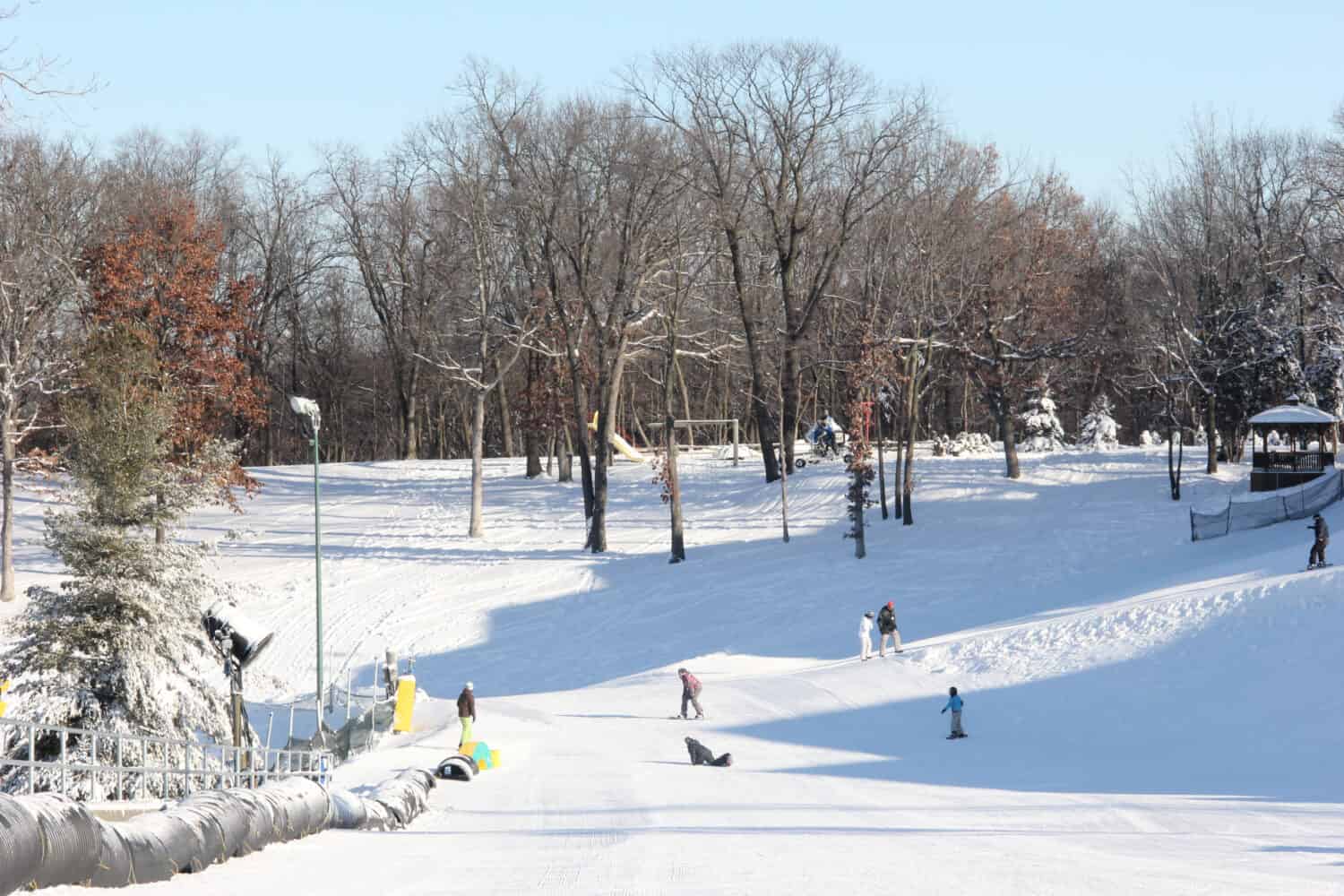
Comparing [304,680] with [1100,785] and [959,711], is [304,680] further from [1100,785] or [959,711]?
[1100,785]

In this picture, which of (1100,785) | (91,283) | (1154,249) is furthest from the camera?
(1154,249)

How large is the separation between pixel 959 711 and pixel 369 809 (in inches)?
553

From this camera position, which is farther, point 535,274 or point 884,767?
point 535,274

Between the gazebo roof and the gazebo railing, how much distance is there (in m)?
1.12

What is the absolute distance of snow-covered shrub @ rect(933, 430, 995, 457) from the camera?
5819cm

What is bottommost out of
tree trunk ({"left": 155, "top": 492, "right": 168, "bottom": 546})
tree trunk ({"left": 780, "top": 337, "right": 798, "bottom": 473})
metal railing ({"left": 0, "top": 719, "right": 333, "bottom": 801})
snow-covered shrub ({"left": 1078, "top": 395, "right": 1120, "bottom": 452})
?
metal railing ({"left": 0, "top": 719, "right": 333, "bottom": 801})

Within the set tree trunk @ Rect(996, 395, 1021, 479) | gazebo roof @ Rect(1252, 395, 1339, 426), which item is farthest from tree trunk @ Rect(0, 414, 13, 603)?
gazebo roof @ Rect(1252, 395, 1339, 426)

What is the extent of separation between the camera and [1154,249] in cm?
5897

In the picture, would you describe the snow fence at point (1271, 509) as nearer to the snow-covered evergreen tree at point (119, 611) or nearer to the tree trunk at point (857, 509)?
the tree trunk at point (857, 509)

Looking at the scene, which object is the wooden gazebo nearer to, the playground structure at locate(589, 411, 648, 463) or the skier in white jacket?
the skier in white jacket

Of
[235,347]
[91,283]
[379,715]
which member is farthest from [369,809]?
[235,347]

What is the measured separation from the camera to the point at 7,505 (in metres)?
38.8

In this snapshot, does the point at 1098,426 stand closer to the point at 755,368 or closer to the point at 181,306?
the point at 755,368

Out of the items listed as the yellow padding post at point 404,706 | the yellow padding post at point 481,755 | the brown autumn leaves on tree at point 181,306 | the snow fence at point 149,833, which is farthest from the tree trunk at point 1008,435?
the snow fence at point 149,833
